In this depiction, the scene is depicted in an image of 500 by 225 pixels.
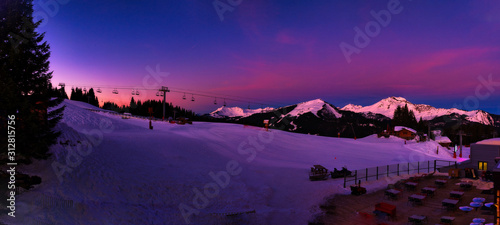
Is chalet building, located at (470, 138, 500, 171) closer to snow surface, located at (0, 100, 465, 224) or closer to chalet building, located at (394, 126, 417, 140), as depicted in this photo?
snow surface, located at (0, 100, 465, 224)

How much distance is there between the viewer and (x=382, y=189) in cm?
2528

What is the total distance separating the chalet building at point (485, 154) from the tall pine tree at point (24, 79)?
4604 cm

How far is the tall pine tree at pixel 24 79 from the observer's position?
1638cm

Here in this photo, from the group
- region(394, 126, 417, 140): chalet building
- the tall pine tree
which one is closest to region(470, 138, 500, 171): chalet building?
the tall pine tree

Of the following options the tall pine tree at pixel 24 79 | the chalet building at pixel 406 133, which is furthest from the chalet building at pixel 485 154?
the chalet building at pixel 406 133

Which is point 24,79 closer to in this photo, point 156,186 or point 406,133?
point 156,186

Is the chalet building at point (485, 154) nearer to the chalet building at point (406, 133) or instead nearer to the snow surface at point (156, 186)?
the snow surface at point (156, 186)

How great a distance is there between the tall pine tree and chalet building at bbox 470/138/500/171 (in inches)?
1813

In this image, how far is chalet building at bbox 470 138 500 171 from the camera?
33.4 m

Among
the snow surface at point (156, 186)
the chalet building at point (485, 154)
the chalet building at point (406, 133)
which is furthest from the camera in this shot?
the chalet building at point (406, 133)

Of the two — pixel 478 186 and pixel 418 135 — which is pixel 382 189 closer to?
pixel 478 186

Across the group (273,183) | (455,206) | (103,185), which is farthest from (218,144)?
(455,206)

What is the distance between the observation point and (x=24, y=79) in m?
18.0

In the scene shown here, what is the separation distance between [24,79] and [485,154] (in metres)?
48.5
